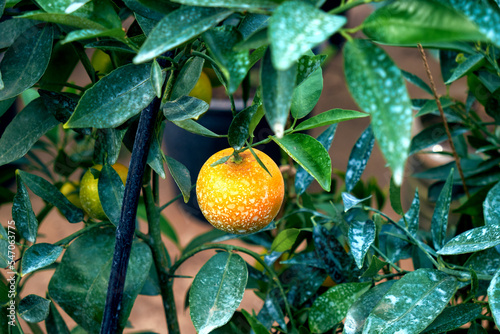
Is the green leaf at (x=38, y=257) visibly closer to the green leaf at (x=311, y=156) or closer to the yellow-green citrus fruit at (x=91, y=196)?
the yellow-green citrus fruit at (x=91, y=196)

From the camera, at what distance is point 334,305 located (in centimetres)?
41

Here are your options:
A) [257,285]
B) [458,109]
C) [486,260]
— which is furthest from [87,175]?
[458,109]

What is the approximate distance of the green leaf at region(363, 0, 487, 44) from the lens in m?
0.17

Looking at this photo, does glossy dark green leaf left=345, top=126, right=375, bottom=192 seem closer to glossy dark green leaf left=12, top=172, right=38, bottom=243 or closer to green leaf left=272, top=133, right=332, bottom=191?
green leaf left=272, top=133, right=332, bottom=191

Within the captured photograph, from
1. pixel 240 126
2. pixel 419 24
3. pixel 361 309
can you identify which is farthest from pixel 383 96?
pixel 361 309

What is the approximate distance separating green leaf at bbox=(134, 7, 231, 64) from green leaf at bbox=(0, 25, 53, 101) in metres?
0.18

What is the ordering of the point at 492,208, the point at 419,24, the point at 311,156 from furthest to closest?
the point at 492,208 < the point at 311,156 < the point at 419,24

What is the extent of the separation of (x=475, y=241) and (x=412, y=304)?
75mm

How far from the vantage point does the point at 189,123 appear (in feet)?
1.10

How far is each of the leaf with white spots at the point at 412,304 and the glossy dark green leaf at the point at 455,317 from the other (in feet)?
0.10

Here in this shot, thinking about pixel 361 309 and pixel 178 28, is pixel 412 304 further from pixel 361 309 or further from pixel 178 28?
pixel 178 28

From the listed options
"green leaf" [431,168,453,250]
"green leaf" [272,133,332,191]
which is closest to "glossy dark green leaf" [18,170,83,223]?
"green leaf" [272,133,332,191]

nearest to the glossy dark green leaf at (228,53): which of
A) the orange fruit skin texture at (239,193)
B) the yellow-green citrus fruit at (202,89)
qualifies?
the orange fruit skin texture at (239,193)

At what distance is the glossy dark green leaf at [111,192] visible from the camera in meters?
0.39
